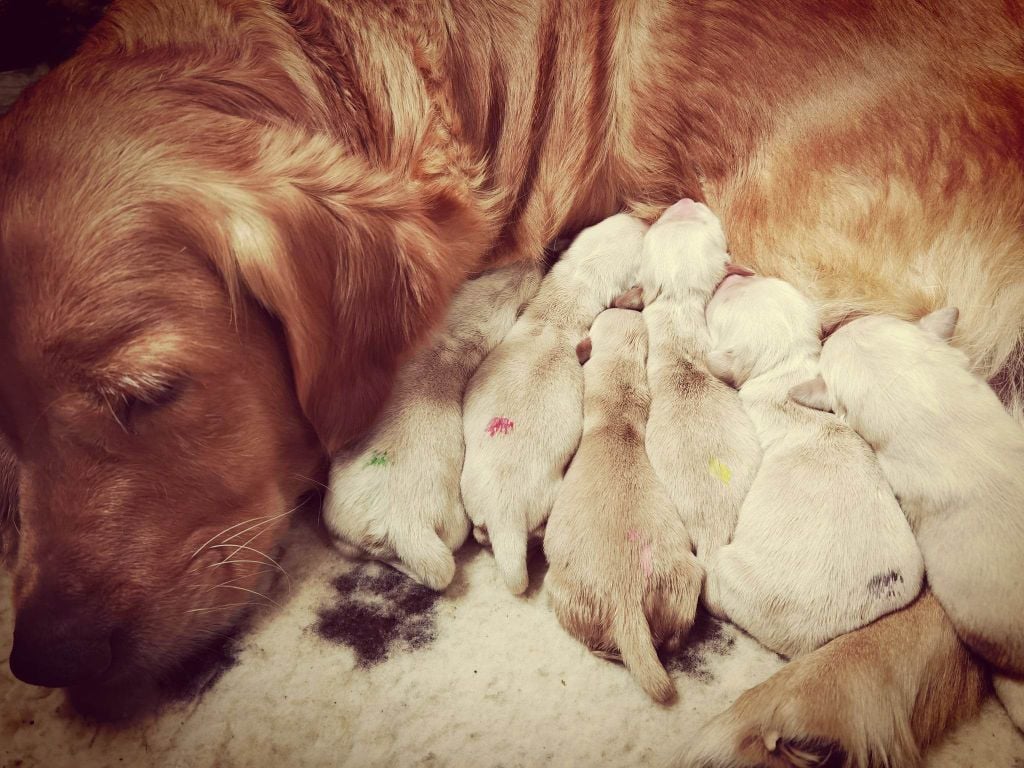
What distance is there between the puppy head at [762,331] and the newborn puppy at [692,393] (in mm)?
44

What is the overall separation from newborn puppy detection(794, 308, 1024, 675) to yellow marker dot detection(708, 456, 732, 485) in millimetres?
229

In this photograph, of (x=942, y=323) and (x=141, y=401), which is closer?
(x=141, y=401)

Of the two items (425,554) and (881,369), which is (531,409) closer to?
(425,554)

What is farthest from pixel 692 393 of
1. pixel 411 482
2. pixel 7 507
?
pixel 7 507

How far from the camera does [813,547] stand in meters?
1.15

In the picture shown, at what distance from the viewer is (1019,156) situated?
1.32m

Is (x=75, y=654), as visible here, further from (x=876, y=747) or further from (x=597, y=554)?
(x=876, y=747)

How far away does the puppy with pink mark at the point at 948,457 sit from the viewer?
3.54 ft

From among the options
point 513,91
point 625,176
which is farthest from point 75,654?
point 625,176

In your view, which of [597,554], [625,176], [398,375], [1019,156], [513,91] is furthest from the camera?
[625,176]

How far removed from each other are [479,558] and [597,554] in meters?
0.31

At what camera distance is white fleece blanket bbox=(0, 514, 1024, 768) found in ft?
3.76

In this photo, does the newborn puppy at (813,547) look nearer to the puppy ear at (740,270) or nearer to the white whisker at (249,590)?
the puppy ear at (740,270)

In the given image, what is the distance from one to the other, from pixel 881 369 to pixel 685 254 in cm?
49
